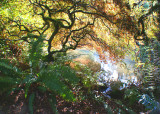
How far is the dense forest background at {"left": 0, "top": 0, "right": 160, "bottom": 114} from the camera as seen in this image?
Answer: 7.69 ft

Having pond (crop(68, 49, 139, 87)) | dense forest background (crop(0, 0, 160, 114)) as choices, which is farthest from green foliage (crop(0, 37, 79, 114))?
pond (crop(68, 49, 139, 87))

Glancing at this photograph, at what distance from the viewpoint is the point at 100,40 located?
4.90 meters

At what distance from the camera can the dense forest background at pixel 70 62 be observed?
7.69 feet

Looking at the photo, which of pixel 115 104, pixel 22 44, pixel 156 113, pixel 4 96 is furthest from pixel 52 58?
pixel 156 113

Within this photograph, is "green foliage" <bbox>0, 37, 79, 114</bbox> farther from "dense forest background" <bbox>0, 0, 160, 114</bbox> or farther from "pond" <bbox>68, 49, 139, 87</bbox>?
"pond" <bbox>68, 49, 139, 87</bbox>

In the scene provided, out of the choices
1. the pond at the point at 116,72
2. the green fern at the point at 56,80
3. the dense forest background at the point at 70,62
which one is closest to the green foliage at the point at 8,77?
the dense forest background at the point at 70,62

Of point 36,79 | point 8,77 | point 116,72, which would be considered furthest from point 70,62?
point 116,72

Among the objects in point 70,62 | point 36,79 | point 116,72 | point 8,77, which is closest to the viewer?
point 8,77

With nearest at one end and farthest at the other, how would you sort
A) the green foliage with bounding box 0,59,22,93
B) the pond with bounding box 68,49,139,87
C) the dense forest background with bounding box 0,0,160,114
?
the green foliage with bounding box 0,59,22,93
the dense forest background with bounding box 0,0,160,114
the pond with bounding box 68,49,139,87

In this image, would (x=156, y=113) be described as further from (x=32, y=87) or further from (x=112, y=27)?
(x=112, y=27)

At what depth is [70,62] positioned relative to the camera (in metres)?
3.73

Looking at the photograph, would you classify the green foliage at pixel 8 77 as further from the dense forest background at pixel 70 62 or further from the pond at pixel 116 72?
the pond at pixel 116 72

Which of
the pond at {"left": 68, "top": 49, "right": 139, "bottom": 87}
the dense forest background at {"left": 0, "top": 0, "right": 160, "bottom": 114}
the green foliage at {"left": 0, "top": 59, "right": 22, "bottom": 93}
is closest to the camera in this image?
the green foliage at {"left": 0, "top": 59, "right": 22, "bottom": 93}

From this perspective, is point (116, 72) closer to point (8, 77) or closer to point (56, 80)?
point (56, 80)
